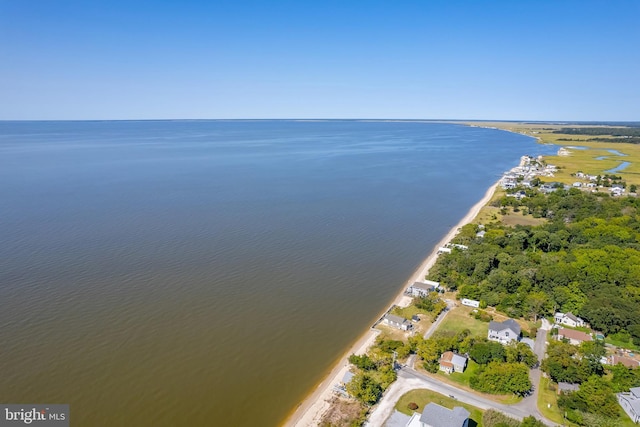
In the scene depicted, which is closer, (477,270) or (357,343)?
(357,343)

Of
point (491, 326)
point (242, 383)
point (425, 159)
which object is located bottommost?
point (242, 383)

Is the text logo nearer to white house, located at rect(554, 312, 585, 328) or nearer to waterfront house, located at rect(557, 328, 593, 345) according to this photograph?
waterfront house, located at rect(557, 328, 593, 345)

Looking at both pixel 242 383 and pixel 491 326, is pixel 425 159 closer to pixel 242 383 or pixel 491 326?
pixel 491 326

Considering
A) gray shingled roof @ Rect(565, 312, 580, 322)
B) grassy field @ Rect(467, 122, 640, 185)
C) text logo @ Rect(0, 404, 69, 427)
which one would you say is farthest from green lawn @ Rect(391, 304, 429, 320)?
grassy field @ Rect(467, 122, 640, 185)

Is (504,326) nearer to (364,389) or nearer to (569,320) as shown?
(569,320)

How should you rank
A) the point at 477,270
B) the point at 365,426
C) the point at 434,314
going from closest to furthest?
the point at 365,426
the point at 434,314
the point at 477,270

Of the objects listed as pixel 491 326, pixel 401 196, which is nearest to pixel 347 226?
pixel 401 196

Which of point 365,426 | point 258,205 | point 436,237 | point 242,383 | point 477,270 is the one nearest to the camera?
point 365,426
